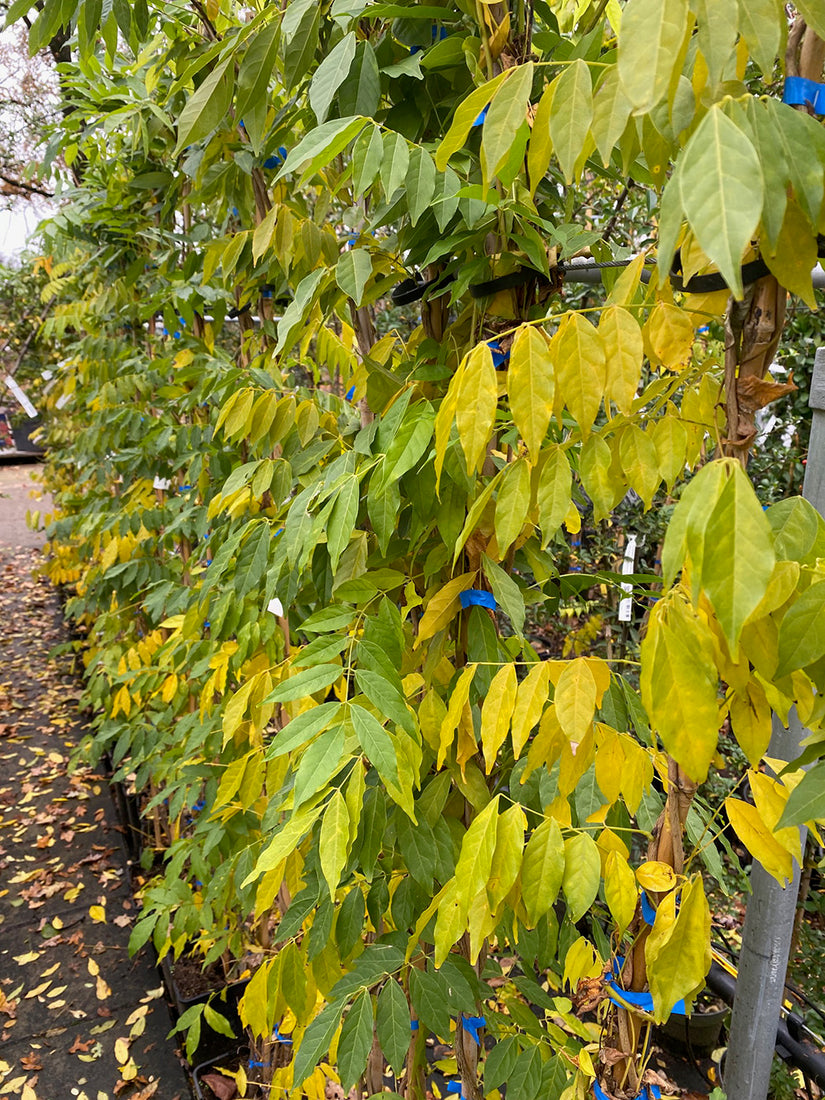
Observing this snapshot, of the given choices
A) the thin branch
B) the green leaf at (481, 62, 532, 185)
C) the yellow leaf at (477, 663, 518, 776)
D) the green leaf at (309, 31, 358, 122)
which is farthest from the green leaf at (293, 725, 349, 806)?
the thin branch

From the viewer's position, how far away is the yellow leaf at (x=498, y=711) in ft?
2.28

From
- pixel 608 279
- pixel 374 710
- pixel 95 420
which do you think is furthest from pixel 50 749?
pixel 608 279

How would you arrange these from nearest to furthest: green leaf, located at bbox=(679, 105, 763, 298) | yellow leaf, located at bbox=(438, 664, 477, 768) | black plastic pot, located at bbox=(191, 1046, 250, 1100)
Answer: green leaf, located at bbox=(679, 105, 763, 298) → yellow leaf, located at bbox=(438, 664, 477, 768) → black plastic pot, located at bbox=(191, 1046, 250, 1100)

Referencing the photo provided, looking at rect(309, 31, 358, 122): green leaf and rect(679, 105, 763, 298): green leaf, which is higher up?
rect(309, 31, 358, 122): green leaf

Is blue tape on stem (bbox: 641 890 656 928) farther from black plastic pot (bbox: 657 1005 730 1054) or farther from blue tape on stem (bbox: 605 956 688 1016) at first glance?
black plastic pot (bbox: 657 1005 730 1054)

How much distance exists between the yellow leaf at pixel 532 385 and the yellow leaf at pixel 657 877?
0.38 metres

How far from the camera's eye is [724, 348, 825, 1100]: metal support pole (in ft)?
3.25

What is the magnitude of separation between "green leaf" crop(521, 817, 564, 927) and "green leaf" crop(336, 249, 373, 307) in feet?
2.01

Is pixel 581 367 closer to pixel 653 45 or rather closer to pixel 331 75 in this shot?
pixel 653 45

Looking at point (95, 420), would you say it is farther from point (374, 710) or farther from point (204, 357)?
point (374, 710)

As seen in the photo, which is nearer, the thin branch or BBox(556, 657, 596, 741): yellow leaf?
BBox(556, 657, 596, 741): yellow leaf

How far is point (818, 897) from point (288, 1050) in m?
1.53

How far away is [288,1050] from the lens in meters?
1.75

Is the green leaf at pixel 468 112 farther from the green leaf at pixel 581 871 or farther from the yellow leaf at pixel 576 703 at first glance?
the green leaf at pixel 581 871
